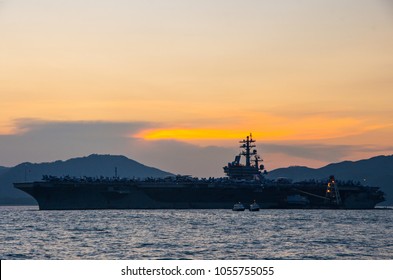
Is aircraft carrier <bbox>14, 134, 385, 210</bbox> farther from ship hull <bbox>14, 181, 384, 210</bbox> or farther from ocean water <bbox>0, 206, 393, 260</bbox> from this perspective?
ocean water <bbox>0, 206, 393, 260</bbox>

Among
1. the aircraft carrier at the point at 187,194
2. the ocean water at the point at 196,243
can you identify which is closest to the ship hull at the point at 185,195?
the aircraft carrier at the point at 187,194

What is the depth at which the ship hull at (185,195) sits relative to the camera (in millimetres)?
107688

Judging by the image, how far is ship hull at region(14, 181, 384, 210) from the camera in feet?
353

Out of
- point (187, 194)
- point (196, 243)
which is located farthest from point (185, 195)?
point (196, 243)

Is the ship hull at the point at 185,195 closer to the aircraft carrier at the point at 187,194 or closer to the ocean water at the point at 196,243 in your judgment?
the aircraft carrier at the point at 187,194

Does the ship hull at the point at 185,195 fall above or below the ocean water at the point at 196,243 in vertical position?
above

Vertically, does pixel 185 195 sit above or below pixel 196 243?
above

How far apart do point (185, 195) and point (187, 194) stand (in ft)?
1.17

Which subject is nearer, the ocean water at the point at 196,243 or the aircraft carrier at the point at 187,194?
the ocean water at the point at 196,243

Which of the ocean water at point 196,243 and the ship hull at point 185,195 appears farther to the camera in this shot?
the ship hull at point 185,195

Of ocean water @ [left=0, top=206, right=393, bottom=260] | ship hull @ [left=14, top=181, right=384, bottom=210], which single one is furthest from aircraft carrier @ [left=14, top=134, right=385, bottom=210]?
ocean water @ [left=0, top=206, right=393, bottom=260]

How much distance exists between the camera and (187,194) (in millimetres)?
111875

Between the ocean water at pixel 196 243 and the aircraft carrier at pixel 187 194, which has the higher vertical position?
the aircraft carrier at pixel 187 194

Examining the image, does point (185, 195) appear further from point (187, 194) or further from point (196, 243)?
point (196, 243)
